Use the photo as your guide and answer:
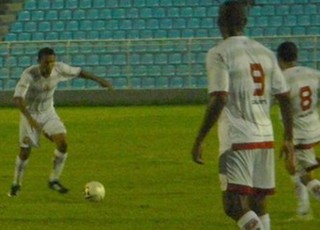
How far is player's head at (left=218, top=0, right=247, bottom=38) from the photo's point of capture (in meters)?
8.96

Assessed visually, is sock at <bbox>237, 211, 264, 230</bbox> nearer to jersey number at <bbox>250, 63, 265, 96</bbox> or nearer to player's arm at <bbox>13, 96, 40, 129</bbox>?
jersey number at <bbox>250, 63, 265, 96</bbox>

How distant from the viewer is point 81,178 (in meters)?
18.5

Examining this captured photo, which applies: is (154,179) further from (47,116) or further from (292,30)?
(292,30)

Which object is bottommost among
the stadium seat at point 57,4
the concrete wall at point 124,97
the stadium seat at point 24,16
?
the concrete wall at point 124,97

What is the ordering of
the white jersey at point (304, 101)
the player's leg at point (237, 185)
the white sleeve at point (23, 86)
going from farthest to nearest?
1. the white sleeve at point (23, 86)
2. the white jersey at point (304, 101)
3. the player's leg at point (237, 185)

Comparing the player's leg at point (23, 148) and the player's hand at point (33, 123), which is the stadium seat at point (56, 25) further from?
the player's hand at point (33, 123)

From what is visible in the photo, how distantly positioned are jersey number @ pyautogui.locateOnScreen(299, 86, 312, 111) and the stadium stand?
2130 centimetres

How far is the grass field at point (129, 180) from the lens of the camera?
44.6 feet

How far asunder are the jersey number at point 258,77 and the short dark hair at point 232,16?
1.10ft

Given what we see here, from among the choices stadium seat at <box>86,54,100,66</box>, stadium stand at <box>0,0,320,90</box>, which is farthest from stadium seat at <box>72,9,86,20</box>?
stadium seat at <box>86,54,100,66</box>

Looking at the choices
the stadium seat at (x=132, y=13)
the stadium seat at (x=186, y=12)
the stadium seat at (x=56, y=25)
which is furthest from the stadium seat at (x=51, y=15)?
the stadium seat at (x=186, y=12)

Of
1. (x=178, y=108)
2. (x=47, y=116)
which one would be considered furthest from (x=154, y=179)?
(x=178, y=108)

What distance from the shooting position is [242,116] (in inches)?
362

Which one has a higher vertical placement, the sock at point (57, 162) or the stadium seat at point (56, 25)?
the stadium seat at point (56, 25)
